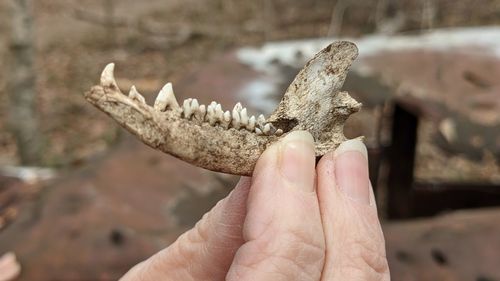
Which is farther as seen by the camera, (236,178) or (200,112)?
(236,178)

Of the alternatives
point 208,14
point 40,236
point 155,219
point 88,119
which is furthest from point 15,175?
point 208,14

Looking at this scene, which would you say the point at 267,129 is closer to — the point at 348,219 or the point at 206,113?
the point at 206,113

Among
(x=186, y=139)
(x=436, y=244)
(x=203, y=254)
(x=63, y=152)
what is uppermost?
(x=186, y=139)

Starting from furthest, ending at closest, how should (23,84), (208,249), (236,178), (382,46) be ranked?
(23,84)
(382,46)
(236,178)
(208,249)

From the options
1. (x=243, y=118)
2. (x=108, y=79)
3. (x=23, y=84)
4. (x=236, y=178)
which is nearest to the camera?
(x=108, y=79)

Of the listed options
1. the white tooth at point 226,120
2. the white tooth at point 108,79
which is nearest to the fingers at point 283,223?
the white tooth at point 226,120

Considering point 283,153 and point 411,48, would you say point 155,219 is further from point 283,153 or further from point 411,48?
point 411,48

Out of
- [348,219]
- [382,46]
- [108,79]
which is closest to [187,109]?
[108,79]
